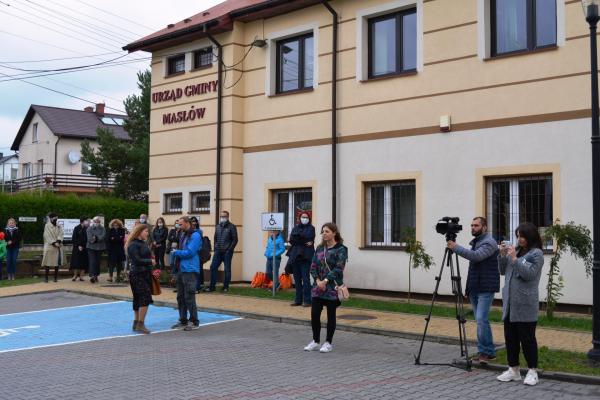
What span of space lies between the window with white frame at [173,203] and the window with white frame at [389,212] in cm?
615

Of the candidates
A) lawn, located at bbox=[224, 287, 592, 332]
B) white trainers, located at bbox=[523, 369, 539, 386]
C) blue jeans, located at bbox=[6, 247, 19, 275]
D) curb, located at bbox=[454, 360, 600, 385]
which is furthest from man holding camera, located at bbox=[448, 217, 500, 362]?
blue jeans, located at bbox=[6, 247, 19, 275]

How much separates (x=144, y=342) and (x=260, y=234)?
740cm

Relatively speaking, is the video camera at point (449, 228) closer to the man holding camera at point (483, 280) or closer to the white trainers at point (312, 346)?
the man holding camera at point (483, 280)

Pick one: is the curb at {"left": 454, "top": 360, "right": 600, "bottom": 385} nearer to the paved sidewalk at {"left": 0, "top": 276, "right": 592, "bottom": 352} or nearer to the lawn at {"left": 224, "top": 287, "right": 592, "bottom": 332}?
the paved sidewalk at {"left": 0, "top": 276, "right": 592, "bottom": 352}

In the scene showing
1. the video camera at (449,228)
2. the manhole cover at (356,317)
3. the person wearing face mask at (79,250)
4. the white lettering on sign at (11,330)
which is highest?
the video camera at (449,228)

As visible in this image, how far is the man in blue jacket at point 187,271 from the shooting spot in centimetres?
1151

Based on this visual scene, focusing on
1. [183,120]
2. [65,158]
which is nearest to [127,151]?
[65,158]

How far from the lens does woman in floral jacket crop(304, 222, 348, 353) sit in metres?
9.48

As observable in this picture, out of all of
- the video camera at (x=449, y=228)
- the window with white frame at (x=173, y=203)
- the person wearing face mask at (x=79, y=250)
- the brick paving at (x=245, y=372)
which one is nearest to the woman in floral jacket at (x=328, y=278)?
the brick paving at (x=245, y=372)

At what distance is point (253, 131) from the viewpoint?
58.7 ft

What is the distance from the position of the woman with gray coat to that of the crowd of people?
10 millimetres

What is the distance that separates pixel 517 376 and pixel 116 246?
1304 cm

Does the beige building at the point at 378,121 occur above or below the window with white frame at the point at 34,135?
below

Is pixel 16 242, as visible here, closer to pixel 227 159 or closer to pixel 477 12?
pixel 227 159
